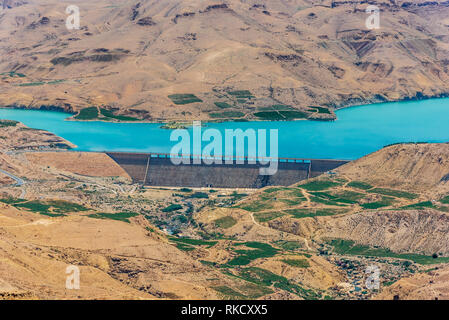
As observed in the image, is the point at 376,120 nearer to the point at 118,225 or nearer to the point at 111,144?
the point at 111,144

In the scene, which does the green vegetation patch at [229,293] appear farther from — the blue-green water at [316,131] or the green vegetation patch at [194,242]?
the blue-green water at [316,131]

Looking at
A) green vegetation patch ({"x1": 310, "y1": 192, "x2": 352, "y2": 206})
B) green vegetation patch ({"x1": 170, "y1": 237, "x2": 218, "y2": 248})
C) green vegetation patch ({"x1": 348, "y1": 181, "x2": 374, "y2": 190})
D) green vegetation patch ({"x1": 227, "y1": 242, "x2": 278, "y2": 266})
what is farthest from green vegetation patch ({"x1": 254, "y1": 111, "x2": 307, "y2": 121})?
green vegetation patch ({"x1": 227, "y1": 242, "x2": 278, "y2": 266})

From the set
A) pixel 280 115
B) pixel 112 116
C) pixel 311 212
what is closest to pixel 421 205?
pixel 311 212

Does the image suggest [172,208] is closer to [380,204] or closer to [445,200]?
[380,204]

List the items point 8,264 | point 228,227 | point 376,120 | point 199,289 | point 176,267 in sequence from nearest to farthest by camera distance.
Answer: point 8,264, point 199,289, point 176,267, point 228,227, point 376,120

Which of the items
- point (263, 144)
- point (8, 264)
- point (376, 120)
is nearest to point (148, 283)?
point (8, 264)

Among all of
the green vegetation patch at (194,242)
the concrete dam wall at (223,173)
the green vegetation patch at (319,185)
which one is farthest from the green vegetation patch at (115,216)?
the concrete dam wall at (223,173)

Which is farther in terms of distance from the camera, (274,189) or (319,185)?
(319,185)

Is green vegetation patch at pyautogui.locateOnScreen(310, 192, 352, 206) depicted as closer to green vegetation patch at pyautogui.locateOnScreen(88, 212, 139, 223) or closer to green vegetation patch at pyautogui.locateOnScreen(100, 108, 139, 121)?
green vegetation patch at pyautogui.locateOnScreen(88, 212, 139, 223)
